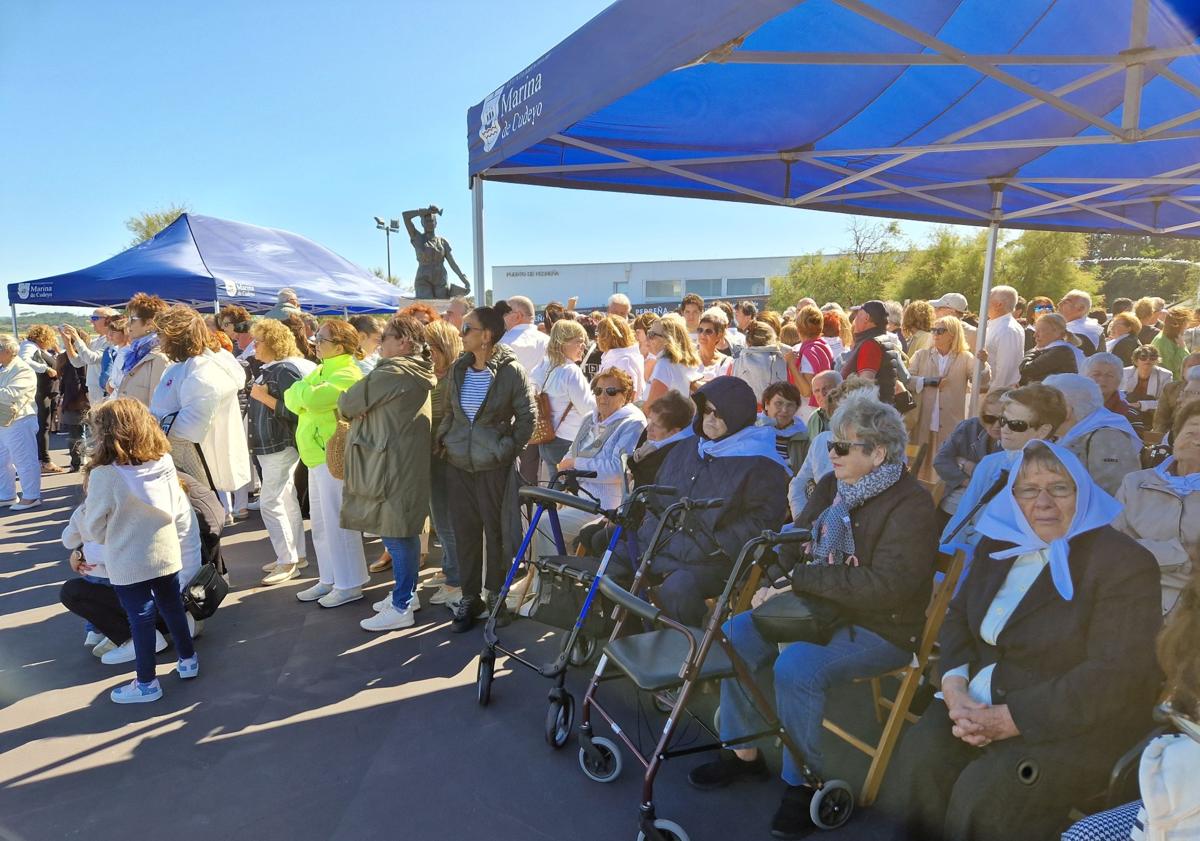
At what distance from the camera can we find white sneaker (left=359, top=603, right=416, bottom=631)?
14.4 ft

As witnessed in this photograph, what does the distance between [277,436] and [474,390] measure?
6.30ft

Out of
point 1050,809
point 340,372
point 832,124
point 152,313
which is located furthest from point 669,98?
point 152,313

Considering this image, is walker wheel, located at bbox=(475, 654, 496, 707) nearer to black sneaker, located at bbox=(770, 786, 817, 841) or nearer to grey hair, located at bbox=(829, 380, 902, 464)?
black sneaker, located at bbox=(770, 786, 817, 841)

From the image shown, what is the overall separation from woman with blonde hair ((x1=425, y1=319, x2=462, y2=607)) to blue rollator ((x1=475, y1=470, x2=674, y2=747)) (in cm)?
121

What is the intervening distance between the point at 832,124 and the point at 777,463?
2.89 m

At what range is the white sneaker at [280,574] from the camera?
5.23 m

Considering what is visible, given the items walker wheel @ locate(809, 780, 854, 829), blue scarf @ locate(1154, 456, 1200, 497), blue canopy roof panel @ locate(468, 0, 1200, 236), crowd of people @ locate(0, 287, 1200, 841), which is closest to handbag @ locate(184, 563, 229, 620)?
crowd of people @ locate(0, 287, 1200, 841)

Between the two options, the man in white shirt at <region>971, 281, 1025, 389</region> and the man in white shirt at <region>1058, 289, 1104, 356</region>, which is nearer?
the man in white shirt at <region>971, 281, 1025, 389</region>

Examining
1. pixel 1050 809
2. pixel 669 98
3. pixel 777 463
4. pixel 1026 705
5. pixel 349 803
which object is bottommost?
pixel 349 803

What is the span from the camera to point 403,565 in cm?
443

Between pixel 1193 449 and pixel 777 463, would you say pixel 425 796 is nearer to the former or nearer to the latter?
pixel 777 463

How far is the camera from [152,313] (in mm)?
5402

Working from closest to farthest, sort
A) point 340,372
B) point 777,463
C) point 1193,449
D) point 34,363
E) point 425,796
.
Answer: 1. point 1193,449
2. point 425,796
3. point 777,463
4. point 340,372
5. point 34,363

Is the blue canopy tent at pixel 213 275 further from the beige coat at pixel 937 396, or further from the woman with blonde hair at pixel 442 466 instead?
the beige coat at pixel 937 396
